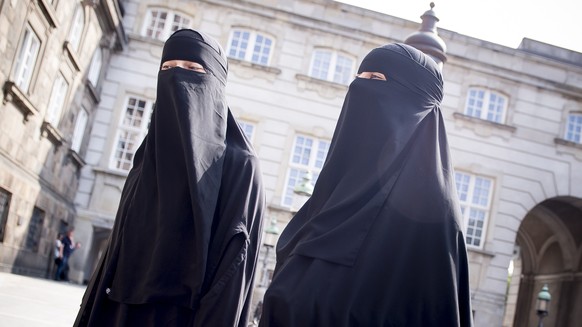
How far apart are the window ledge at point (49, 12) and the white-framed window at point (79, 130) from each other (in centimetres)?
483

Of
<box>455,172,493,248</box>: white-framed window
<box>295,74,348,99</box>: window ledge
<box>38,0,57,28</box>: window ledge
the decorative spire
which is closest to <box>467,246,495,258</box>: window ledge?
<box>455,172,493,248</box>: white-framed window

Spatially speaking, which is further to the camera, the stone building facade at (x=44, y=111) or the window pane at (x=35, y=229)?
the window pane at (x=35, y=229)

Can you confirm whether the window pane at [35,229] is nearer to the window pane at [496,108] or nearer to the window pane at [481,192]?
the window pane at [481,192]

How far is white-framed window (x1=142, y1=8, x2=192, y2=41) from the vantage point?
21875mm

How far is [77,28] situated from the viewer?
701 inches

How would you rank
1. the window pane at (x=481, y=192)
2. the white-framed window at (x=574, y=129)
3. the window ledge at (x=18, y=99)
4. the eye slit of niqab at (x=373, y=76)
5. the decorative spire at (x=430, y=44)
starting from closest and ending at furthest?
the eye slit of niqab at (x=373, y=76), the decorative spire at (x=430, y=44), the window ledge at (x=18, y=99), the window pane at (x=481, y=192), the white-framed window at (x=574, y=129)

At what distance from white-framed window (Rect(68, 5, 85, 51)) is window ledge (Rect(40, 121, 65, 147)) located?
2.10 meters

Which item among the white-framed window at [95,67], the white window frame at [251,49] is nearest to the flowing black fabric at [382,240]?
the white-framed window at [95,67]

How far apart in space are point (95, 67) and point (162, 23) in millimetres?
2591

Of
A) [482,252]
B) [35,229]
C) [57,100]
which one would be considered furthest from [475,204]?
[35,229]

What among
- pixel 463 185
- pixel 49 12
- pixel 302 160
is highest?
pixel 49 12

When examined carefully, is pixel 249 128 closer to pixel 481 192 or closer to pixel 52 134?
pixel 52 134

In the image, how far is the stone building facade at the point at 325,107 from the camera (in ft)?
70.3

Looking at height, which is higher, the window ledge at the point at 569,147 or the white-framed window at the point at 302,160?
the window ledge at the point at 569,147
